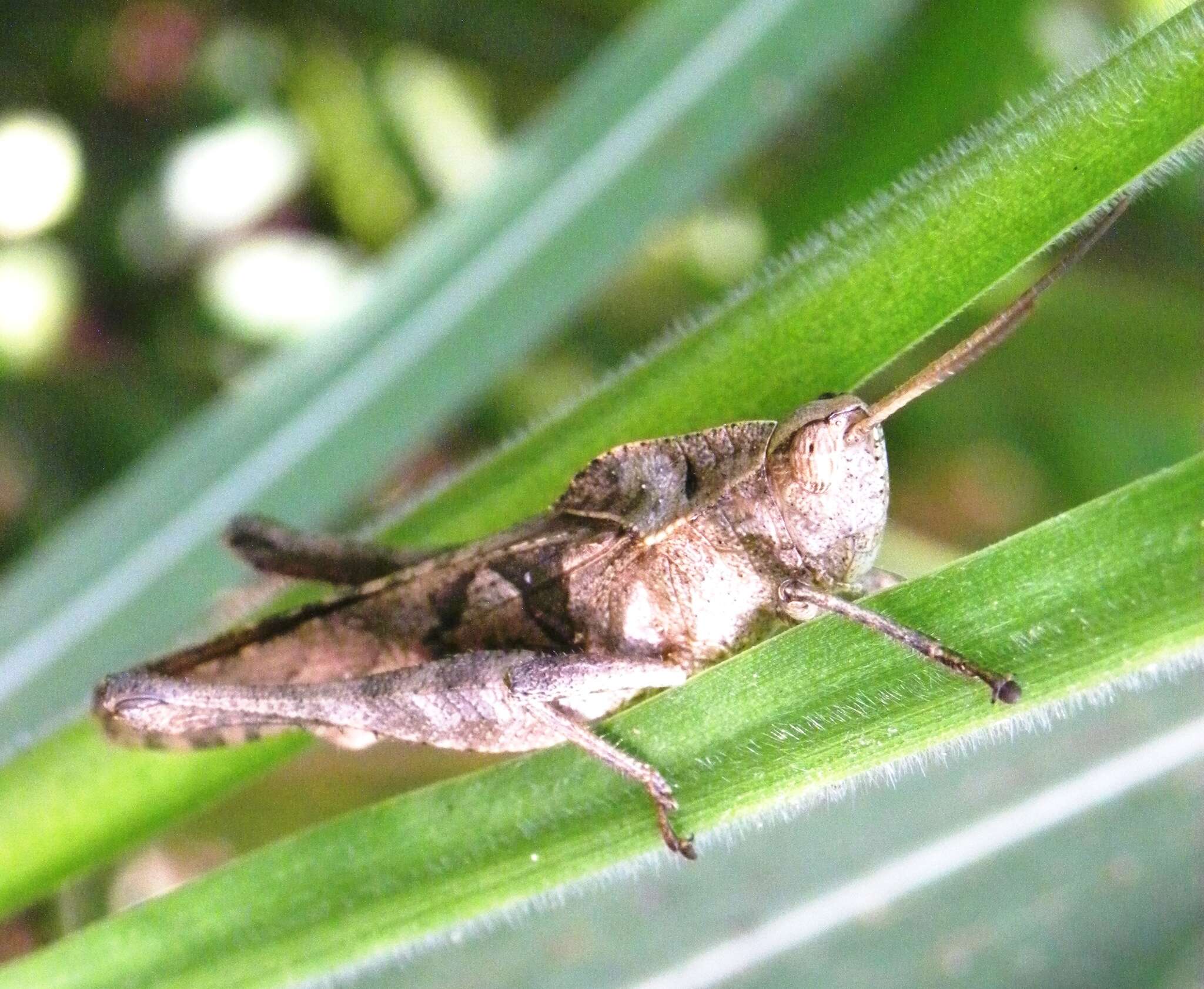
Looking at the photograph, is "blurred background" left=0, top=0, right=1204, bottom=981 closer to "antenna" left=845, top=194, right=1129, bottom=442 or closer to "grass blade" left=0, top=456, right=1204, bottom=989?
"grass blade" left=0, top=456, right=1204, bottom=989

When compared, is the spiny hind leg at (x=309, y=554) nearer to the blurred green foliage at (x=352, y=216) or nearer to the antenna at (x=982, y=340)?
the antenna at (x=982, y=340)

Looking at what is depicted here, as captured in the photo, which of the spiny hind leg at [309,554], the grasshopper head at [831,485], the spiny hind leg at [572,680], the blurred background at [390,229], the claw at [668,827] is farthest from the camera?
the blurred background at [390,229]

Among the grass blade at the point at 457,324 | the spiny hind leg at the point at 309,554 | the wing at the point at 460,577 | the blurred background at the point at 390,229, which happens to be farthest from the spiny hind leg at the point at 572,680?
the blurred background at the point at 390,229

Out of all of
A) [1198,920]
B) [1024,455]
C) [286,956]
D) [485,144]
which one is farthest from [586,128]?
[1198,920]

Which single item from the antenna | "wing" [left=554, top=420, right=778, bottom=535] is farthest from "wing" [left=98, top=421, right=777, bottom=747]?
the antenna

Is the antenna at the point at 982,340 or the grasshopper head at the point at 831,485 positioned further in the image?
the grasshopper head at the point at 831,485

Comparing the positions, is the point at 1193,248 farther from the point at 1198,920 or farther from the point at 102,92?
the point at 102,92
